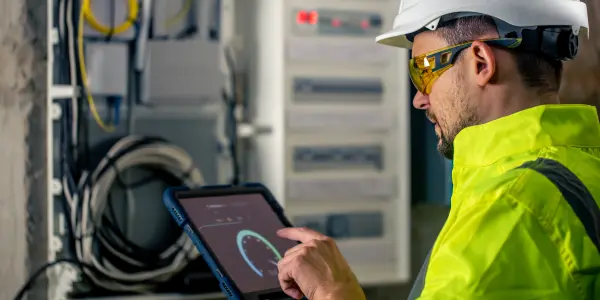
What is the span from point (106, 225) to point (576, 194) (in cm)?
138

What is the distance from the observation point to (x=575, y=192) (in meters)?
0.94

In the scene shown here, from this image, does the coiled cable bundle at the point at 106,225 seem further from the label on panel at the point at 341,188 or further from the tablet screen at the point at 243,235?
the tablet screen at the point at 243,235

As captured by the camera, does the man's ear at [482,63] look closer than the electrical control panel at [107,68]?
Yes

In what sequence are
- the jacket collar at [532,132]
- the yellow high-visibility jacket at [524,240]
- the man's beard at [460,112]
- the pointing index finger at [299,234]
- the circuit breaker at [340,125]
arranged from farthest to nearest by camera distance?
the circuit breaker at [340,125] < the pointing index finger at [299,234] < the man's beard at [460,112] < the jacket collar at [532,132] < the yellow high-visibility jacket at [524,240]

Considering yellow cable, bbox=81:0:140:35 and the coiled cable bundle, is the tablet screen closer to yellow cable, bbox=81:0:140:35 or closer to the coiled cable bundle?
→ the coiled cable bundle

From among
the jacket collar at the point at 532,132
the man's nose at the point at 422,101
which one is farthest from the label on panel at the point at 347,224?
the jacket collar at the point at 532,132

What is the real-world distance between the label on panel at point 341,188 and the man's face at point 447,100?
846 mm

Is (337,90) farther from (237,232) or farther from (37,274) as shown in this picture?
(37,274)

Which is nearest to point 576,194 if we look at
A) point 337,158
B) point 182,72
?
point 337,158

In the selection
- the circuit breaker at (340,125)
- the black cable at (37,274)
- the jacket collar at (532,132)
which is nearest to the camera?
the jacket collar at (532,132)

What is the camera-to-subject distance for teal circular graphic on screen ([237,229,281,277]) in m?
1.47

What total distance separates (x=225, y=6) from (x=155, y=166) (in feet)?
1.74

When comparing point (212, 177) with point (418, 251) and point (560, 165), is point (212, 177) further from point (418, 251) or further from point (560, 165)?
point (560, 165)

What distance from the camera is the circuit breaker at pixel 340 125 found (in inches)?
81.4
